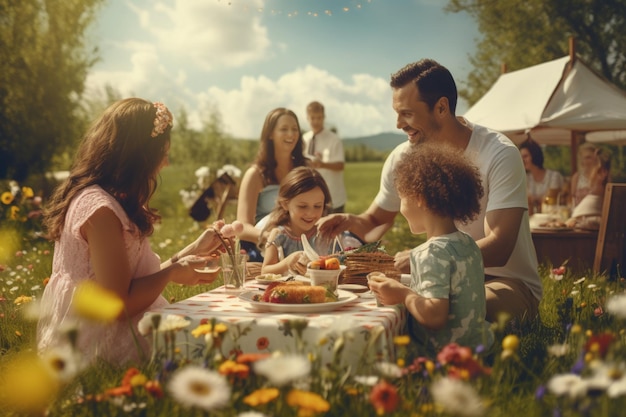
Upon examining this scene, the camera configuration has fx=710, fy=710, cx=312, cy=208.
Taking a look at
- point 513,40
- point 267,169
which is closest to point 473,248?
point 267,169

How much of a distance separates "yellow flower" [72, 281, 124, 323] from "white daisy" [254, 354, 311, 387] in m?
1.13

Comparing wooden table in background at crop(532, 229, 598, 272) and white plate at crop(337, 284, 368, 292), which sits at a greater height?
white plate at crop(337, 284, 368, 292)

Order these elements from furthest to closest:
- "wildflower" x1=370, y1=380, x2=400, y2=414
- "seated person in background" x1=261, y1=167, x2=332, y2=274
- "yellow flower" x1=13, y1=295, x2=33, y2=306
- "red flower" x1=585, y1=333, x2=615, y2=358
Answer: "seated person in background" x1=261, y1=167, x2=332, y2=274, "yellow flower" x1=13, y1=295, x2=33, y2=306, "red flower" x1=585, y1=333, x2=615, y2=358, "wildflower" x1=370, y1=380, x2=400, y2=414

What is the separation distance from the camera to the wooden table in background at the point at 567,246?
23.6 ft

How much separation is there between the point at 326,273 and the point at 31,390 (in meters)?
1.20

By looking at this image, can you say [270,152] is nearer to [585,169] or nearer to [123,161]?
[123,161]

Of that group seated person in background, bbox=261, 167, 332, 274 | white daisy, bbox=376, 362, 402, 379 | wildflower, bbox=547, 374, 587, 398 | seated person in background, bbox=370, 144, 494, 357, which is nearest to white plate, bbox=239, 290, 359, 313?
seated person in background, bbox=370, 144, 494, 357

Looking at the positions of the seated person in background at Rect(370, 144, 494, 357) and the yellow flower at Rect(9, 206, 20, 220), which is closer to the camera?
the seated person in background at Rect(370, 144, 494, 357)

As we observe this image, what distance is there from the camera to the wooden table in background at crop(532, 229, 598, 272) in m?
7.19

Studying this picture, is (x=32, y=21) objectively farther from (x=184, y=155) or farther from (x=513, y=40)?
(x=513, y=40)

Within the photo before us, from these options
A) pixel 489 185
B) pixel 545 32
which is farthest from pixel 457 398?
pixel 545 32

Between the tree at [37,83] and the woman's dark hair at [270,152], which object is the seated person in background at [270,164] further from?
the tree at [37,83]

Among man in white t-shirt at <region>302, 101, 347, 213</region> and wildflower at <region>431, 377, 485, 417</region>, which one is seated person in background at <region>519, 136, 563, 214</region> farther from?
wildflower at <region>431, 377, 485, 417</region>

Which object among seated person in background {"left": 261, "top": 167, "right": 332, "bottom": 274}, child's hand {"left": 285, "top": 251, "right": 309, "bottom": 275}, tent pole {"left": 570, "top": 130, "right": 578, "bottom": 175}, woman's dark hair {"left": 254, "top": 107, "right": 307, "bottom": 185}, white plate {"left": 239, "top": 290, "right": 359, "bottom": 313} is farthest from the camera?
tent pole {"left": 570, "top": 130, "right": 578, "bottom": 175}
